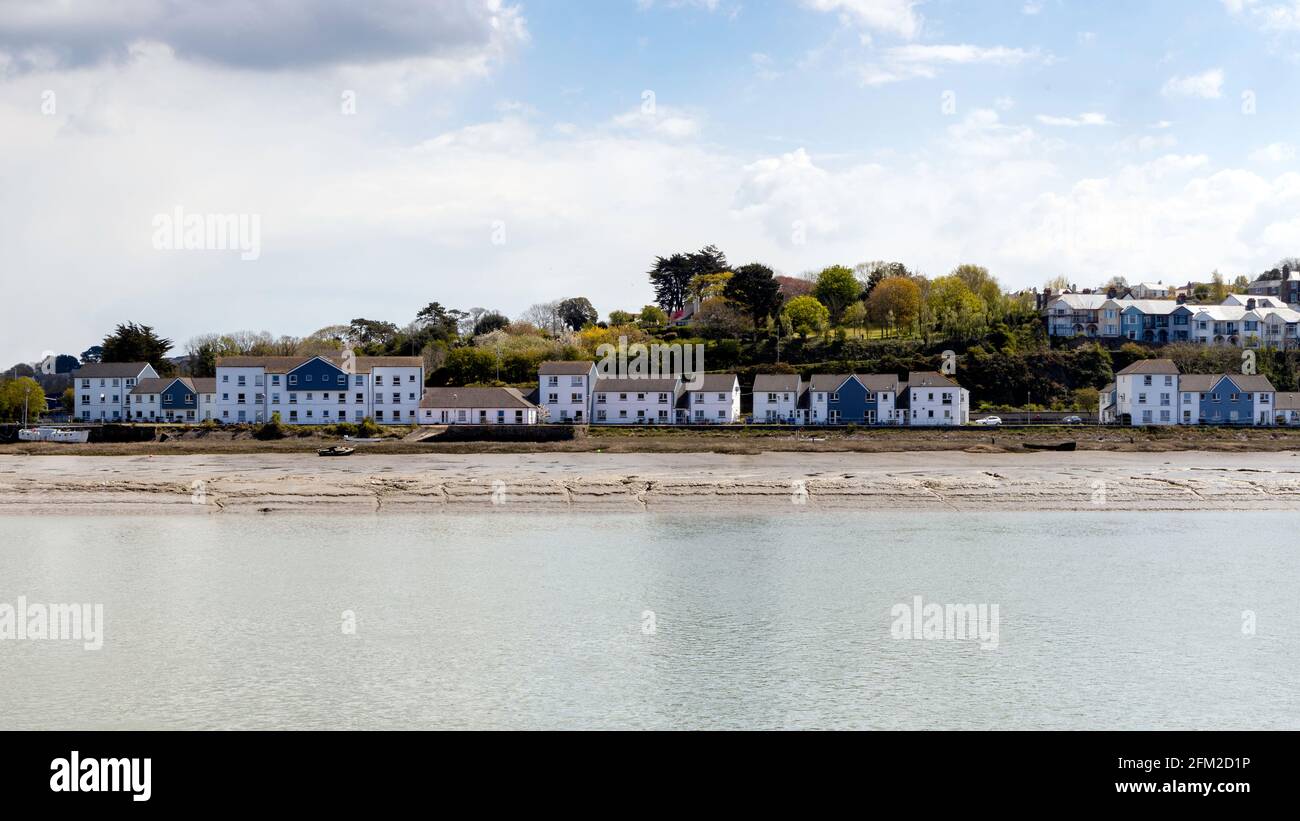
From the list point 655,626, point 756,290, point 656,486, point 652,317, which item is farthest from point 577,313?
point 655,626

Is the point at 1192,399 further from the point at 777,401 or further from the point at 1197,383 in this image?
the point at 777,401

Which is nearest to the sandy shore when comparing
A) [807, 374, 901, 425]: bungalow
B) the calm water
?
the calm water

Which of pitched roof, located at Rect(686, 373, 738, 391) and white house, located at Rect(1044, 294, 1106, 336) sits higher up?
white house, located at Rect(1044, 294, 1106, 336)

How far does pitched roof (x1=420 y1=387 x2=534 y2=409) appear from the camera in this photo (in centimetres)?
6994

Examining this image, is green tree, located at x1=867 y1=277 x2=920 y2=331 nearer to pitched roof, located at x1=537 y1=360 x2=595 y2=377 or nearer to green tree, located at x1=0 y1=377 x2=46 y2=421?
pitched roof, located at x1=537 y1=360 x2=595 y2=377

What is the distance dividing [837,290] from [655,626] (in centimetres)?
9907

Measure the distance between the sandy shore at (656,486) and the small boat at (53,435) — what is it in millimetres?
16743

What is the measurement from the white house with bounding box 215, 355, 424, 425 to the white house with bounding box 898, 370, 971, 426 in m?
34.6

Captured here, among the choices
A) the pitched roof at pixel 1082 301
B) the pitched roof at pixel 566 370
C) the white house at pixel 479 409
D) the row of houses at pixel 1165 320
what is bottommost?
the white house at pixel 479 409

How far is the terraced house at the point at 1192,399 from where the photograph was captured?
2842 inches

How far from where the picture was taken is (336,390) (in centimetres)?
7369

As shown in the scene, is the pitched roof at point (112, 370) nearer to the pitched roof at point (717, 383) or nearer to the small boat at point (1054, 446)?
the pitched roof at point (717, 383)

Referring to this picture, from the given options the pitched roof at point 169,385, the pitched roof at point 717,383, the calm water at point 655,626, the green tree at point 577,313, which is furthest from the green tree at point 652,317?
the calm water at point 655,626
